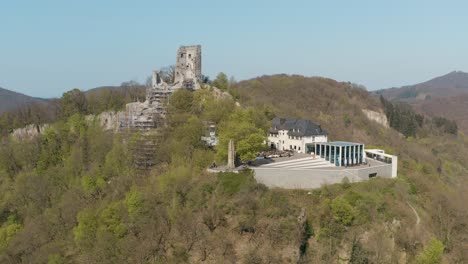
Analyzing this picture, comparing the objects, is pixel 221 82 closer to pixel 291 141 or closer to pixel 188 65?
pixel 188 65

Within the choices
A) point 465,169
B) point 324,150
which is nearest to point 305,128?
point 324,150

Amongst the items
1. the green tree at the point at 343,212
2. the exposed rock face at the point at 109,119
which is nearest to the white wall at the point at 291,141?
the green tree at the point at 343,212

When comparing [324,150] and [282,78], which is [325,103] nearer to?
[282,78]

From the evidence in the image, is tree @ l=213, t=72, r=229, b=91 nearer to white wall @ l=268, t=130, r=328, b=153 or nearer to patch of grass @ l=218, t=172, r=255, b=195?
white wall @ l=268, t=130, r=328, b=153

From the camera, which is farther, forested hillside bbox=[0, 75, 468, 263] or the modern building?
the modern building

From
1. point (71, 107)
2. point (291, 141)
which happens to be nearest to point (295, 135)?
point (291, 141)

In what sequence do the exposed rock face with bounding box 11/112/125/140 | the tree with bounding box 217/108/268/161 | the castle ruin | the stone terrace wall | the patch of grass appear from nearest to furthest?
1. the patch of grass
2. the stone terrace wall
3. the tree with bounding box 217/108/268/161
4. the castle ruin
5. the exposed rock face with bounding box 11/112/125/140

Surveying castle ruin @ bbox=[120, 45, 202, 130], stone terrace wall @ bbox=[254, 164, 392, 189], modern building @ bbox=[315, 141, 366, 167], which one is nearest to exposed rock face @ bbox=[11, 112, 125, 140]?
castle ruin @ bbox=[120, 45, 202, 130]
